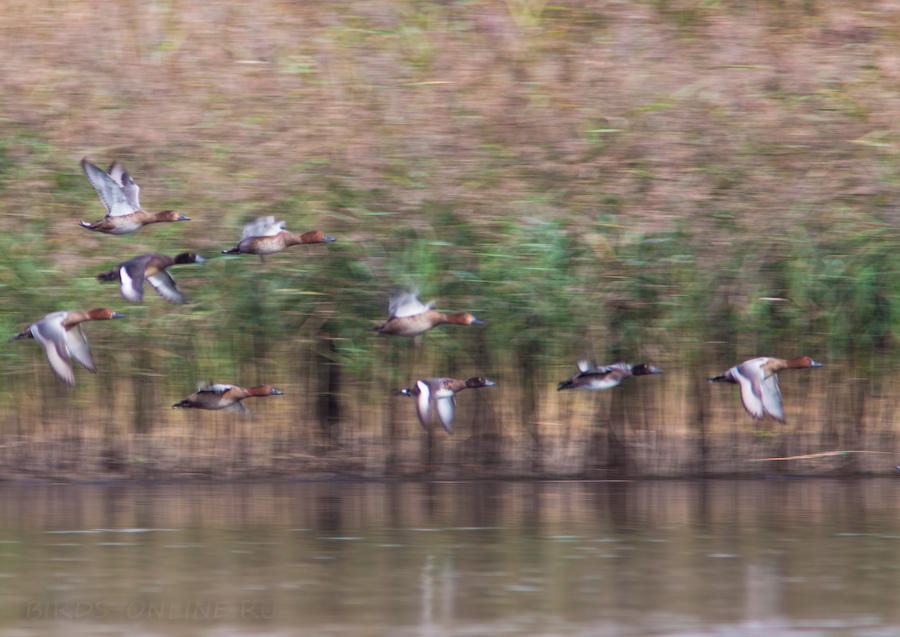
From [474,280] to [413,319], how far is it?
3.06ft

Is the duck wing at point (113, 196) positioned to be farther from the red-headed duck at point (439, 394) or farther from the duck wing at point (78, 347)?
the red-headed duck at point (439, 394)

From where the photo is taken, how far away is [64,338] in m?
7.52

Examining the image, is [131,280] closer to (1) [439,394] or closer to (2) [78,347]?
(2) [78,347]

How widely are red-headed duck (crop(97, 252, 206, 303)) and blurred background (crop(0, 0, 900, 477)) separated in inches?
39.3

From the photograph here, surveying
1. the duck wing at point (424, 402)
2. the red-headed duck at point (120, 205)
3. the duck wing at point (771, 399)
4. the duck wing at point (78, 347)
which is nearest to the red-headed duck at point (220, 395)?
the duck wing at point (78, 347)

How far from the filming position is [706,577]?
5406 millimetres

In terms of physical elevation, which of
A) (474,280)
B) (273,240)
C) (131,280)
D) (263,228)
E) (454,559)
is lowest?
(454,559)

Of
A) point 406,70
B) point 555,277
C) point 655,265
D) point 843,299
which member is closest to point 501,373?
point 555,277

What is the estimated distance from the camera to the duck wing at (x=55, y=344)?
23.9ft

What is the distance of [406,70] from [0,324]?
4.83 metres

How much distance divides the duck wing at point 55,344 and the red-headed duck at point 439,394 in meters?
1.76

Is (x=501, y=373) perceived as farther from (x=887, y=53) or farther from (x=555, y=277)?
(x=887, y=53)

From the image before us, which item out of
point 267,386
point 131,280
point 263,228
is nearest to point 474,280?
point 263,228

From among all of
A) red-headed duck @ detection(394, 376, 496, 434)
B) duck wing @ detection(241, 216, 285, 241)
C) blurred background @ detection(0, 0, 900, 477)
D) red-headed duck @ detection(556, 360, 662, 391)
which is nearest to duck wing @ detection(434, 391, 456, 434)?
red-headed duck @ detection(394, 376, 496, 434)
